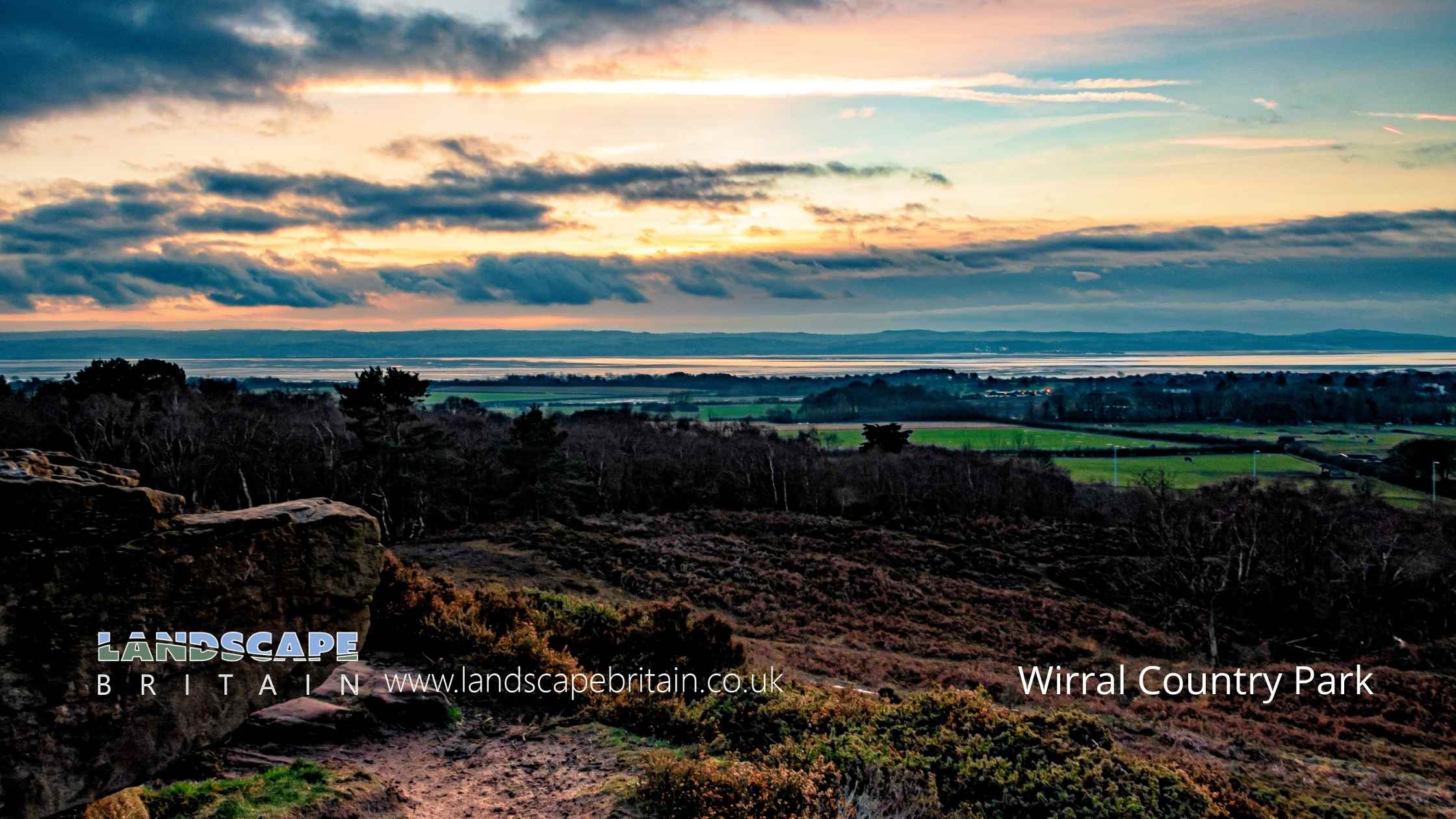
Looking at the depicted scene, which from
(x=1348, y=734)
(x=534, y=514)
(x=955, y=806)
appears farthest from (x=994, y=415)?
(x=955, y=806)

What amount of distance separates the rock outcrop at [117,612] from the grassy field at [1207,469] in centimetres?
6815

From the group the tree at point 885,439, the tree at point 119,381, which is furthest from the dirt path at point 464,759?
the tree at point 885,439

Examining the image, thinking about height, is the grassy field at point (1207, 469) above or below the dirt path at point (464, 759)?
below

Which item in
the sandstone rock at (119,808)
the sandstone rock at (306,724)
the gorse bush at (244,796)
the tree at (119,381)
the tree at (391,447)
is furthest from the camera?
the tree at (119,381)

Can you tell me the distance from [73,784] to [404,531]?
49.9 metres

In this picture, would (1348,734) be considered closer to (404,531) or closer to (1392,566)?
(1392,566)

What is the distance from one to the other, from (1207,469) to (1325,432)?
1655 inches

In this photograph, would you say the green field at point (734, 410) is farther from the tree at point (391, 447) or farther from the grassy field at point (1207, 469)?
the tree at point (391, 447)

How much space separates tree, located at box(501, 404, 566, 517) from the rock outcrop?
4705cm

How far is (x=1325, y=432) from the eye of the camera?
4353 inches

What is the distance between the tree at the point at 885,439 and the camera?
80.9 m

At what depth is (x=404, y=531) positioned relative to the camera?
5456cm

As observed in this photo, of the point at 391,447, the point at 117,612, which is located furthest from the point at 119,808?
the point at 391,447

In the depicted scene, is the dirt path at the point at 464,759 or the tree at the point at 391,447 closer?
the dirt path at the point at 464,759
